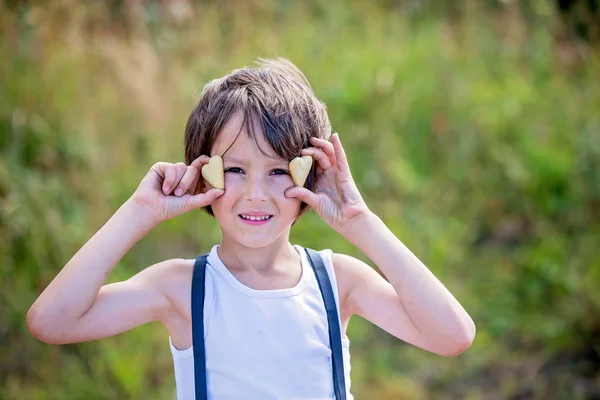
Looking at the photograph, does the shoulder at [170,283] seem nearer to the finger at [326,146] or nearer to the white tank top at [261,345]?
the white tank top at [261,345]

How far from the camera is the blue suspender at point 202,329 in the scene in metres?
1.68

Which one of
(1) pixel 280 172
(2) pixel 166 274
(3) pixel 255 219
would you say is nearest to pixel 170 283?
(2) pixel 166 274

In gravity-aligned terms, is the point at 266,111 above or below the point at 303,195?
above

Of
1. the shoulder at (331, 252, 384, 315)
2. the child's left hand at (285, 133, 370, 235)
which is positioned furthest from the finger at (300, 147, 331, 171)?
the shoulder at (331, 252, 384, 315)

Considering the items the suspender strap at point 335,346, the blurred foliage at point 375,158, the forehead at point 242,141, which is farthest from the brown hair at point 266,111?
the blurred foliage at point 375,158

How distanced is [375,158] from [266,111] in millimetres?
2015

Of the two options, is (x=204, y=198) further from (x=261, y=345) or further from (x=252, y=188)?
(x=261, y=345)

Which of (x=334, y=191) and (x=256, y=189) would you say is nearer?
(x=256, y=189)

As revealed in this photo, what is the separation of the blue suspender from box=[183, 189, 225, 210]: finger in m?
0.13

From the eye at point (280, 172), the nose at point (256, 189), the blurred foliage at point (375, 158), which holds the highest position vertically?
the eye at point (280, 172)

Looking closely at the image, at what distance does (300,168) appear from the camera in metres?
1.73

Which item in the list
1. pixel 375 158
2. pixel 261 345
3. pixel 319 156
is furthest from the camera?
pixel 375 158

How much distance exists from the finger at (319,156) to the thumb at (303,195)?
9 cm

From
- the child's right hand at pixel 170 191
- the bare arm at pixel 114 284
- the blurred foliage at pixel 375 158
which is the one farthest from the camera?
the blurred foliage at pixel 375 158
